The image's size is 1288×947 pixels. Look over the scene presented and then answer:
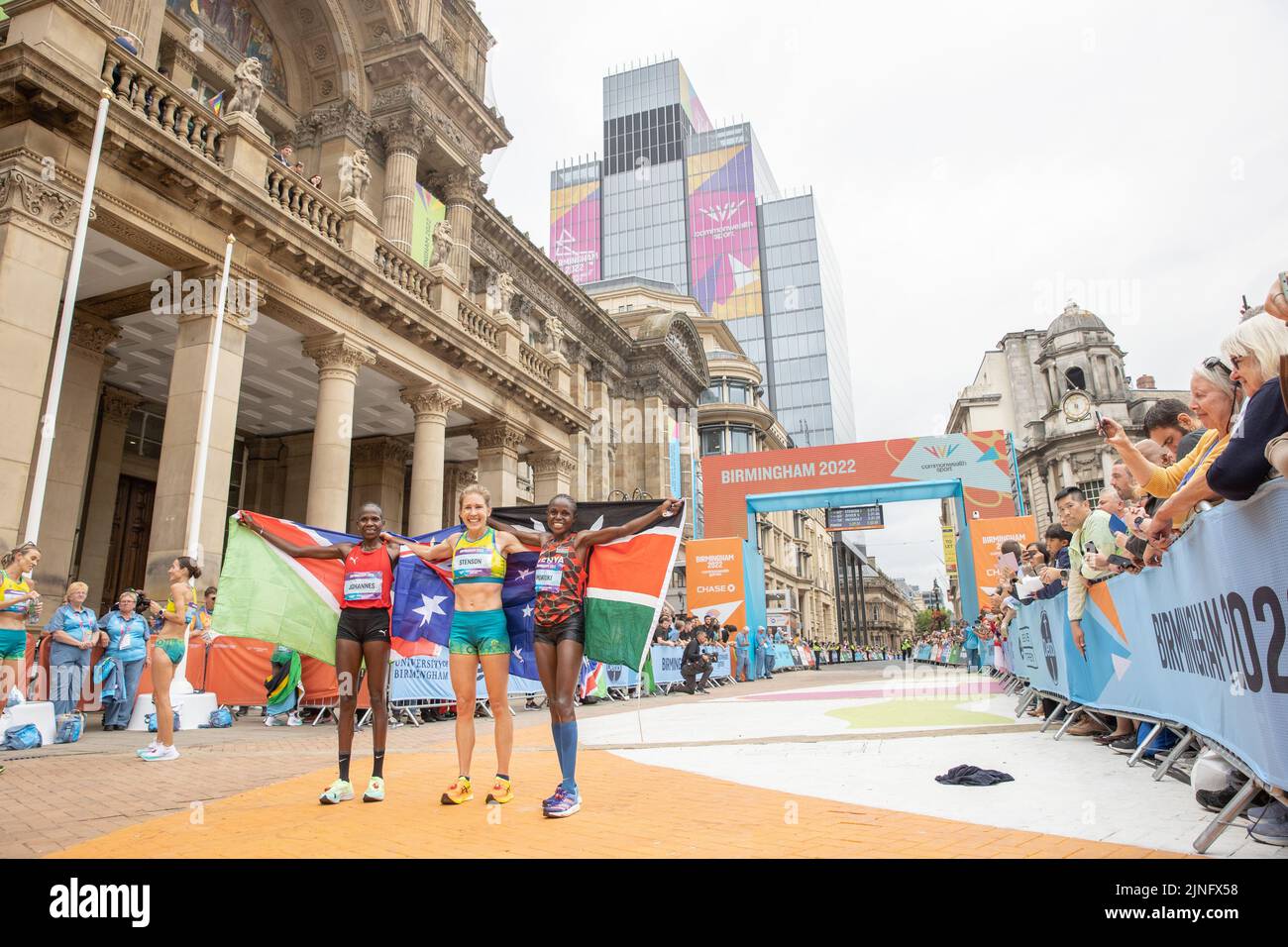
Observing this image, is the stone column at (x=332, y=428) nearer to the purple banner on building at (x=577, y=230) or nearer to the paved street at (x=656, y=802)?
the paved street at (x=656, y=802)

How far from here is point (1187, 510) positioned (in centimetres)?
407

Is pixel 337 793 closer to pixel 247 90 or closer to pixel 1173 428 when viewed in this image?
pixel 1173 428

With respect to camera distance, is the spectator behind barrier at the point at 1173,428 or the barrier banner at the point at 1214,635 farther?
the spectator behind barrier at the point at 1173,428

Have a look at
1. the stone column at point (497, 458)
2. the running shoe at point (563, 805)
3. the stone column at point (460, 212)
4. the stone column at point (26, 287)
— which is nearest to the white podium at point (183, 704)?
the stone column at point (26, 287)

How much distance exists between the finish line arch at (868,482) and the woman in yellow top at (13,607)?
2178 centimetres

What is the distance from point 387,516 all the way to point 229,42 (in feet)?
41.8

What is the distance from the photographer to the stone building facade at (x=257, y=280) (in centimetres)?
1047

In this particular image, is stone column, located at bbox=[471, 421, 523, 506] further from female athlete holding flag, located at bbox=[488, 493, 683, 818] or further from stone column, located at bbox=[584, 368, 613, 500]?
female athlete holding flag, located at bbox=[488, 493, 683, 818]

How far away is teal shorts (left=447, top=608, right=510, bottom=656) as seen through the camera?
16.8 feet

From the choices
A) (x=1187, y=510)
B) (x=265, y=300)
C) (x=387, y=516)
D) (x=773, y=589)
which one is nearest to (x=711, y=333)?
(x=773, y=589)

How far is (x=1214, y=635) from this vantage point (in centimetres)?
376

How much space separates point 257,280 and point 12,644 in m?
7.97

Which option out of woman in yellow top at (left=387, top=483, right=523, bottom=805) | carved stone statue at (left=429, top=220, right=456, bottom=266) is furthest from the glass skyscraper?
woman in yellow top at (left=387, top=483, right=523, bottom=805)

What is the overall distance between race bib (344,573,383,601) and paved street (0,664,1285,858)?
4.58ft
